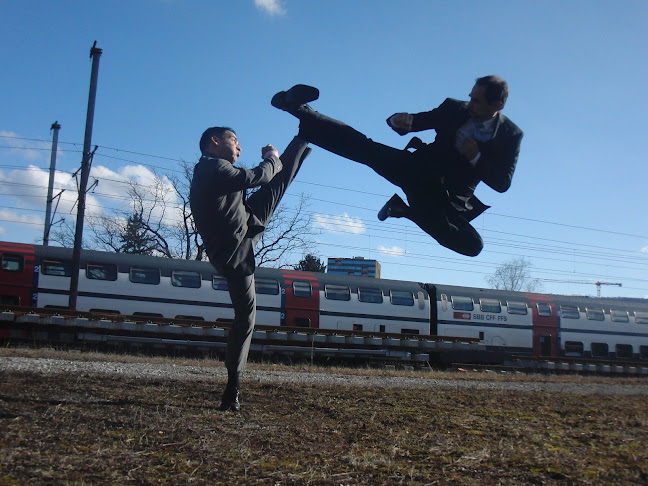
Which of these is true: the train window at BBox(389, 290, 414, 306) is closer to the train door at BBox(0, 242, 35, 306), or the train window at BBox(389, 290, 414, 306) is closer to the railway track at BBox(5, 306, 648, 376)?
the railway track at BBox(5, 306, 648, 376)

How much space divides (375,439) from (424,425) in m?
0.70

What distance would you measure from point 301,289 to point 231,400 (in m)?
16.2

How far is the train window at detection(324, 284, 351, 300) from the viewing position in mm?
21031

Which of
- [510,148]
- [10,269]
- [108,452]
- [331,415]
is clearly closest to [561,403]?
[331,415]

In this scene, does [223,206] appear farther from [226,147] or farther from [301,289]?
[301,289]

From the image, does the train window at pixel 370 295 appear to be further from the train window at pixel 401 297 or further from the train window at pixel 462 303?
the train window at pixel 462 303

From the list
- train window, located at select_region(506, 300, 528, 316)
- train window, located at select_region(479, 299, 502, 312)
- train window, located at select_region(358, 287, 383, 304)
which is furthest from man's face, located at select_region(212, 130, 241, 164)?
train window, located at select_region(506, 300, 528, 316)

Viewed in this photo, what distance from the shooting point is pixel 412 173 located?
3.90m

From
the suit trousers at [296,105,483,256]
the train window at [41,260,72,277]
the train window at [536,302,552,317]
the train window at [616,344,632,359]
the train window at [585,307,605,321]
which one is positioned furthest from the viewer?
the train window at [616,344,632,359]

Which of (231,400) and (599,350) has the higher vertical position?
(231,400)

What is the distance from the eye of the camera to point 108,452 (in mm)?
2967

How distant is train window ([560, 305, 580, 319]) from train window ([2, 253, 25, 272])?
21.5 meters

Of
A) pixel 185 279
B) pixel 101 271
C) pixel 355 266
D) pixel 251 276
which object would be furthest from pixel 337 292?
pixel 251 276

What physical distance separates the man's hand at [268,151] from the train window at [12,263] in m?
16.2
